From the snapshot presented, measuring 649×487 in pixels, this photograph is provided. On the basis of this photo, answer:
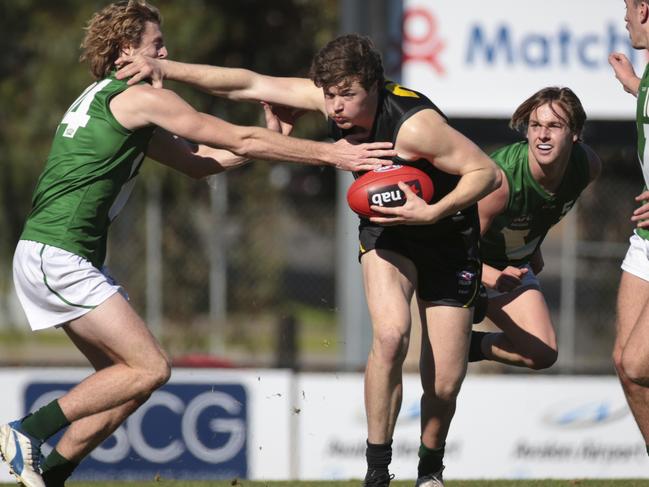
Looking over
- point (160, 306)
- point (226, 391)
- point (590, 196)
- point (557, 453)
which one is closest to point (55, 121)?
point (160, 306)

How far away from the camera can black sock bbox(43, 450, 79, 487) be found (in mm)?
5840

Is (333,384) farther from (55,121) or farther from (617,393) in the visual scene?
(55,121)

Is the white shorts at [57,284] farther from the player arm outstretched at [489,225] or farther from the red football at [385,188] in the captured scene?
the player arm outstretched at [489,225]

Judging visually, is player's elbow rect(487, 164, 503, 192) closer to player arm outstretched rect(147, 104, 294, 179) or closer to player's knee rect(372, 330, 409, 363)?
player's knee rect(372, 330, 409, 363)

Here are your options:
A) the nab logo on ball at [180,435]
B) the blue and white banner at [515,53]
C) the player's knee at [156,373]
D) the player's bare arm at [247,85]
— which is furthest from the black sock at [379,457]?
the blue and white banner at [515,53]

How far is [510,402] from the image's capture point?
1024cm

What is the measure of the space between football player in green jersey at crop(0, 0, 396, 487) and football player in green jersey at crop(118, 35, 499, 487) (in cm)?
21

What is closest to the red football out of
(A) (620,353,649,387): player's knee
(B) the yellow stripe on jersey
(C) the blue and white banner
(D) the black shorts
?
(D) the black shorts

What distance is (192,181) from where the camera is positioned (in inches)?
693

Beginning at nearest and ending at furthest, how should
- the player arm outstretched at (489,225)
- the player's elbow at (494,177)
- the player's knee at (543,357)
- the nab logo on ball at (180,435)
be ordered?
the player's elbow at (494,177) < the player arm outstretched at (489,225) < the player's knee at (543,357) < the nab logo on ball at (180,435)

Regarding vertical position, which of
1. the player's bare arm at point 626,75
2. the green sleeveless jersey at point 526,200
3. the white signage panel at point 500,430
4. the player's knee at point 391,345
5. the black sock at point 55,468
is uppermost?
the player's bare arm at point 626,75

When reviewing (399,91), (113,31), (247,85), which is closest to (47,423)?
(113,31)

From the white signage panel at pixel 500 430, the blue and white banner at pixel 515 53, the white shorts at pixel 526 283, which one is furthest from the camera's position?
the blue and white banner at pixel 515 53

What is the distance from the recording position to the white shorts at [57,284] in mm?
5688
